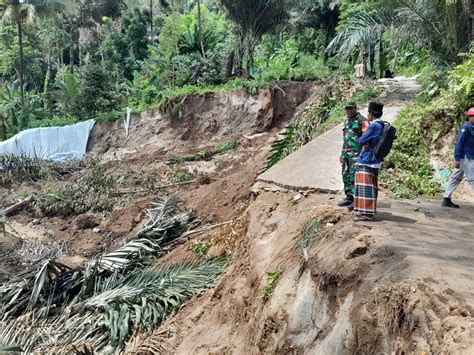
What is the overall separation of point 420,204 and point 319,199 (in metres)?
1.43

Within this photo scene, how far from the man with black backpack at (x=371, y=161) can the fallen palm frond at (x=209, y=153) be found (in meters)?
13.7

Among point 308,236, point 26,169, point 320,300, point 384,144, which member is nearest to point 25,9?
point 26,169

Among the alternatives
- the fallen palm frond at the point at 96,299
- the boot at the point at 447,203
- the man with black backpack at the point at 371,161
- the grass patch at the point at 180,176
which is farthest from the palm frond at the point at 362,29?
the man with black backpack at the point at 371,161

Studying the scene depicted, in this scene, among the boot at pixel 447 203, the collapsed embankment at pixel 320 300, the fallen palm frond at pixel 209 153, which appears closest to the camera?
the collapsed embankment at pixel 320 300

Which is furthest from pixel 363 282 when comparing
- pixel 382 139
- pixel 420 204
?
pixel 420 204

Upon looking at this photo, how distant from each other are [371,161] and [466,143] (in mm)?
1812

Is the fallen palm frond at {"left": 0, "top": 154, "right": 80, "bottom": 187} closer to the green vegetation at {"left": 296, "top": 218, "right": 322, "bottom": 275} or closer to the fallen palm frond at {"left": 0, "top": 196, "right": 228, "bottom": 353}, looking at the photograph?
the fallen palm frond at {"left": 0, "top": 196, "right": 228, "bottom": 353}

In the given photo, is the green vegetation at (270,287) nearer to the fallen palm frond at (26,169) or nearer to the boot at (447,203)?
the boot at (447,203)

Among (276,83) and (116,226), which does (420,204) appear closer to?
(116,226)

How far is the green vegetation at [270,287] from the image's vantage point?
5.91m

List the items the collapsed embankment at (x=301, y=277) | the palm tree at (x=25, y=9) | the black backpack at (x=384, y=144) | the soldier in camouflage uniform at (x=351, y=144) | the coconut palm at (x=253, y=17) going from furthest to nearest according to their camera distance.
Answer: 1. the palm tree at (x=25, y=9)
2. the coconut palm at (x=253, y=17)
3. the soldier in camouflage uniform at (x=351, y=144)
4. the black backpack at (x=384, y=144)
5. the collapsed embankment at (x=301, y=277)

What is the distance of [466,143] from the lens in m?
6.94

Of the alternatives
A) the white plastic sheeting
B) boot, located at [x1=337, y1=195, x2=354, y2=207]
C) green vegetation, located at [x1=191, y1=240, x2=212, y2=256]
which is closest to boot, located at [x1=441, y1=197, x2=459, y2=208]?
boot, located at [x1=337, y1=195, x2=354, y2=207]

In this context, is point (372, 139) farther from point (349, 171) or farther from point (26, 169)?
point (26, 169)
